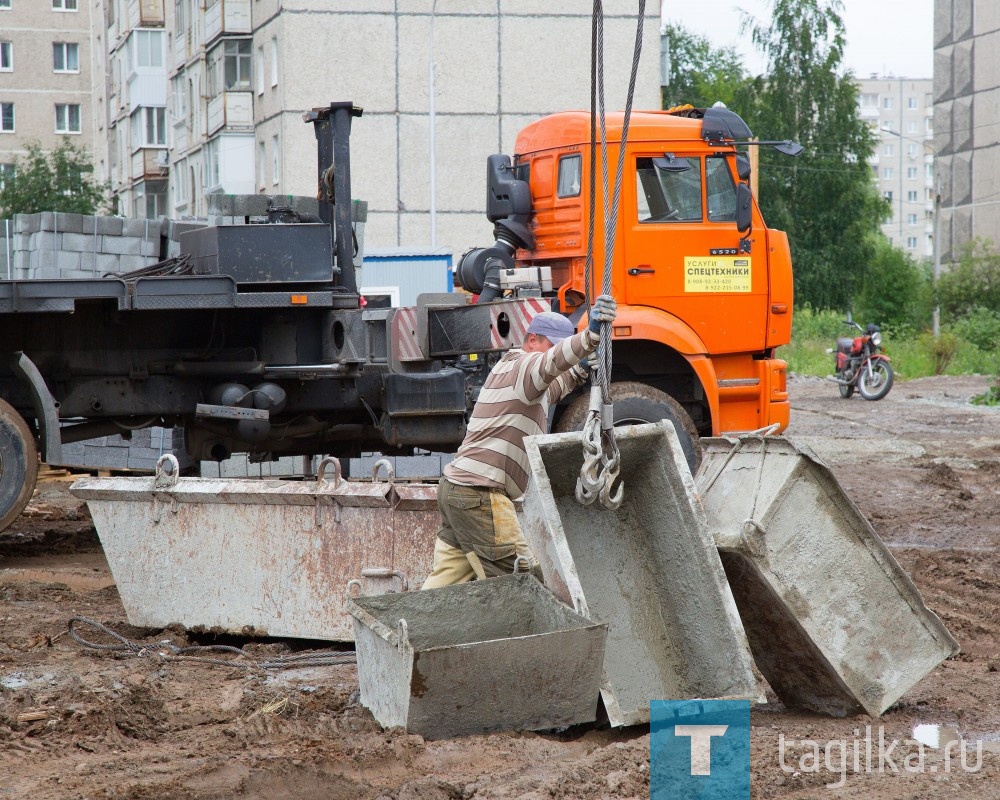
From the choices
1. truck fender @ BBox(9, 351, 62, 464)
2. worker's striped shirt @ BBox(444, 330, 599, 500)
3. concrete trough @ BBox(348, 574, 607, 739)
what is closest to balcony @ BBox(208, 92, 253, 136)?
truck fender @ BBox(9, 351, 62, 464)

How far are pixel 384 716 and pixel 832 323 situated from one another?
4147cm

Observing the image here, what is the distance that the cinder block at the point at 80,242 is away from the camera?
30.6 feet

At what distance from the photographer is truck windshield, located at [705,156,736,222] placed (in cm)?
900

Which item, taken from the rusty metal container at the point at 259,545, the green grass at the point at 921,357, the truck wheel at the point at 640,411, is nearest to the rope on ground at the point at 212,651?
the rusty metal container at the point at 259,545

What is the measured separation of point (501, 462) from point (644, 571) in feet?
2.52

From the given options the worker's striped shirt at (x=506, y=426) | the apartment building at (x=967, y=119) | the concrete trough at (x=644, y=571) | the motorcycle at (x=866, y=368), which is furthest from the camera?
the apartment building at (x=967, y=119)

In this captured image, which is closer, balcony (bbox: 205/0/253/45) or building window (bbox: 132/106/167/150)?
balcony (bbox: 205/0/253/45)

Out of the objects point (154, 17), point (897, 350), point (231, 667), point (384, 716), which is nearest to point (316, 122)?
point (231, 667)

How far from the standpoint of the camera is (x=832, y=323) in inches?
1731

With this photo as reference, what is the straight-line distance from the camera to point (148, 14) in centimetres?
4197

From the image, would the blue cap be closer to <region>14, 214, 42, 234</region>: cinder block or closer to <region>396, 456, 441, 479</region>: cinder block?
<region>14, 214, 42, 234</region>: cinder block

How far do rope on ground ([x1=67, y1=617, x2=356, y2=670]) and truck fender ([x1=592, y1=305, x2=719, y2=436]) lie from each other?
3.58 meters

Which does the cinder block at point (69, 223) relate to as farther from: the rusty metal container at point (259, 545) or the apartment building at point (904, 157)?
the apartment building at point (904, 157)

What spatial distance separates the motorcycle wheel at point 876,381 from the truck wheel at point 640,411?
14.4 meters
